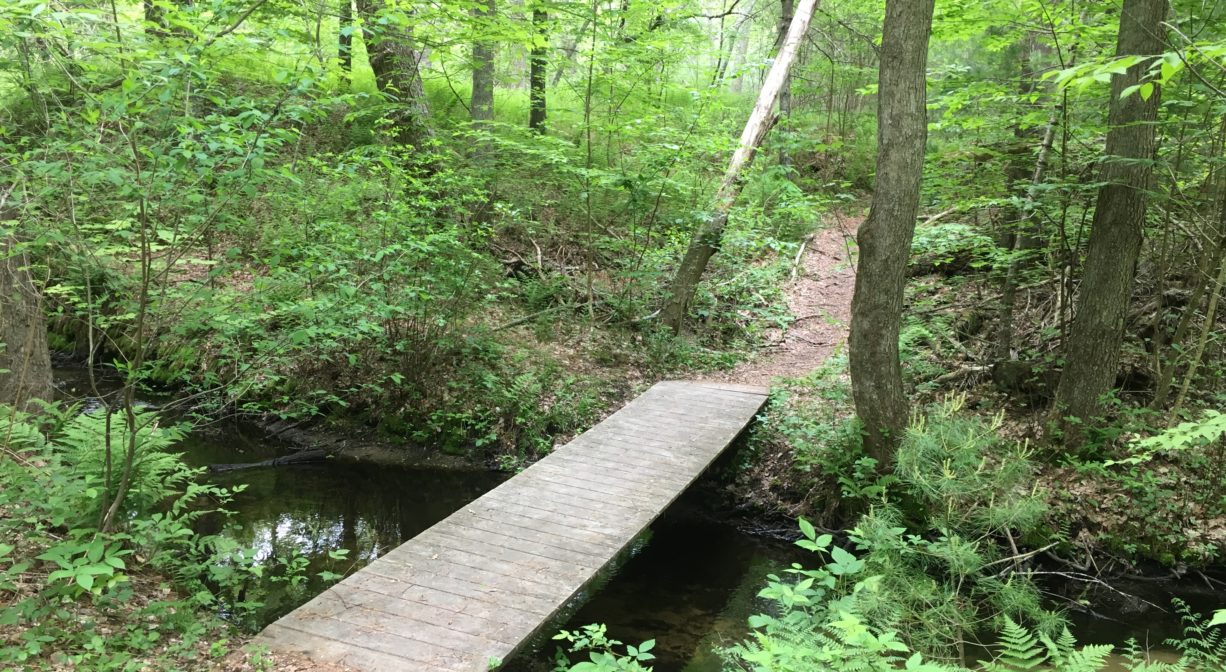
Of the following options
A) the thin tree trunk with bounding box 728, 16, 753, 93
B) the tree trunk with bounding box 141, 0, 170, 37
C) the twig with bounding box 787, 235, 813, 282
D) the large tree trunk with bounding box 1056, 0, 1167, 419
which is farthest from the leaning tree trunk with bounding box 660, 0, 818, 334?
the thin tree trunk with bounding box 728, 16, 753, 93

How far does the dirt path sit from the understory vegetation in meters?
0.16

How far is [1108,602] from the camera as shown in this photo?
247 inches

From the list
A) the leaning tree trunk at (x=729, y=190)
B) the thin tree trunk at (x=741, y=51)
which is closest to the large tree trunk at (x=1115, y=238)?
the leaning tree trunk at (x=729, y=190)

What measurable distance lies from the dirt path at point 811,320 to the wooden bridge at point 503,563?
3239mm

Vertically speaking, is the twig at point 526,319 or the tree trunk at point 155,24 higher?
the tree trunk at point 155,24

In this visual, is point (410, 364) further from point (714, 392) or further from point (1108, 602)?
point (1108, 602)

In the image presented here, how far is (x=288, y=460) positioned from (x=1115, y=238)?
9.68 metres

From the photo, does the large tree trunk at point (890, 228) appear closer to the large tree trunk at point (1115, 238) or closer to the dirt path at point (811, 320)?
the dirt path at point (811, 320)

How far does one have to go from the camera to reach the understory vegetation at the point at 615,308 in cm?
390

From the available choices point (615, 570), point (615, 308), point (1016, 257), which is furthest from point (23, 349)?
point (1016, 257)

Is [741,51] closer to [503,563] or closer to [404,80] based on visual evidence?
[404,80]

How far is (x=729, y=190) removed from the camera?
11.2m

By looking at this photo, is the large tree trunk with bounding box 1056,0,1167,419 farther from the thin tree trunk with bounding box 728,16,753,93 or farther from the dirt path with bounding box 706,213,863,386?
the thin tree trunk with bounding box 728,16,753,93

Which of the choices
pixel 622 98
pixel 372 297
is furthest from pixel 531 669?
pixel 622 98
